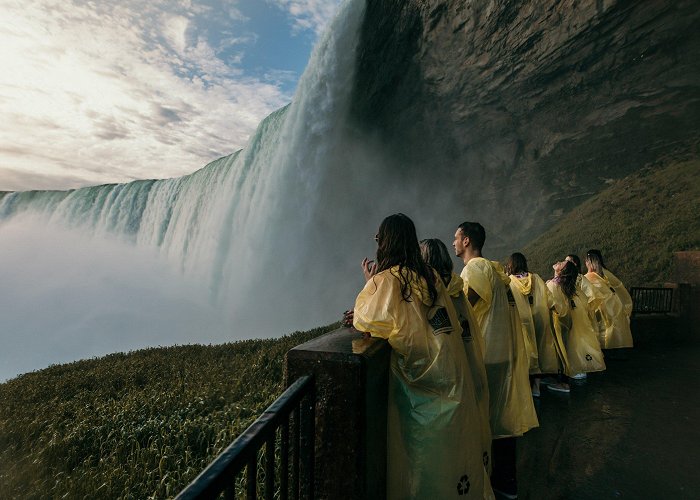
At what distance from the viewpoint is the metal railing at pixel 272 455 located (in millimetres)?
1057

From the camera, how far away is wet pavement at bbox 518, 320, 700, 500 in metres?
3.29

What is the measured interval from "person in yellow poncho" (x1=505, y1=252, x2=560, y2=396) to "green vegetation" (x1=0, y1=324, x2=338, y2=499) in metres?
3.61

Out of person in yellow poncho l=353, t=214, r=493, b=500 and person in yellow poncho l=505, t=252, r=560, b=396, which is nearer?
person in yellow poncho l=353, t=214, r=493, b=500

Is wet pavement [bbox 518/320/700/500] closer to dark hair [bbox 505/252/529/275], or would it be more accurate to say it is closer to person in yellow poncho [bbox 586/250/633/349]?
person in yellow poncho [bbox 586/250/633/349]

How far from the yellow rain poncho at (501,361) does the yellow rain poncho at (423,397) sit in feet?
3.78

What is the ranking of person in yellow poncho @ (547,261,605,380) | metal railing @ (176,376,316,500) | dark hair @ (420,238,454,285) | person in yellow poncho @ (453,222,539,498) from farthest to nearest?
person in yellow poncho @ (547,261,605,380), person in yellow poncho @ (453,222,539,498), dark hair @ (420,238,454,285), metal railing @ (176,376,316,500)

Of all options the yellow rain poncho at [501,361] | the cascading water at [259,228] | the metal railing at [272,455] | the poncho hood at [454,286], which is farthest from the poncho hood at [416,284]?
the cascading water at [259,228]

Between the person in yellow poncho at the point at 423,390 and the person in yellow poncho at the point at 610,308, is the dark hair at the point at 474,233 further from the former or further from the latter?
the person in yellow poncho at the point at 610,308

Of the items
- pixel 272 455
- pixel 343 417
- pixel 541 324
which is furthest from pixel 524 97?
pixel 272 455

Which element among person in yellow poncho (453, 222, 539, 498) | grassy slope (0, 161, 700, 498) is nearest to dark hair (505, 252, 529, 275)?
person in yellow poncho (453, 222, 539, 498)

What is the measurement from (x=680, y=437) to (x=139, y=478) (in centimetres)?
554

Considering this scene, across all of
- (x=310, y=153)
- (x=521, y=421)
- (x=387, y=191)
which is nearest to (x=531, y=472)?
(x=521, y=421)

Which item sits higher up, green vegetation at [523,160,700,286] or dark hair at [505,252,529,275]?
green vegetation at [523,160,700,286]

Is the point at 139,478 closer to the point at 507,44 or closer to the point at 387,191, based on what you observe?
the point at 507,44
